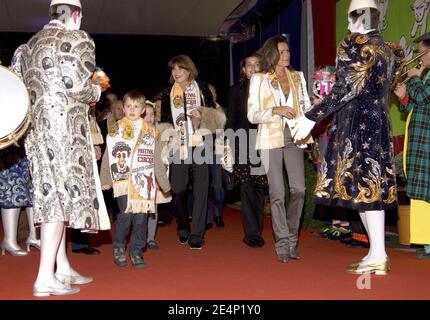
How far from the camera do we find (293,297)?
3.41 meters

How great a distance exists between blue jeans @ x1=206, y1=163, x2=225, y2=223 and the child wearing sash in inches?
61.2

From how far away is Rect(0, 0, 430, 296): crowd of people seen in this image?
3502mm

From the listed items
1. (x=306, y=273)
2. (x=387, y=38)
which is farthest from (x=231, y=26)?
(x=306, y=273)

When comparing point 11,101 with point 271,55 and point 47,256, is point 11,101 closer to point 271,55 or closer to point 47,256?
point 47,256

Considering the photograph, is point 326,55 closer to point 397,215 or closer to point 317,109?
point 397,215

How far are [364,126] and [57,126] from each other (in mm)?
1887

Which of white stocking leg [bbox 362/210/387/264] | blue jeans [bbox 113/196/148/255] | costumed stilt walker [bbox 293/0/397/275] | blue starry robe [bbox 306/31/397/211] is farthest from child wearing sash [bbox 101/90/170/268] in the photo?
white stocking leg [bbox 362/210/387/264]

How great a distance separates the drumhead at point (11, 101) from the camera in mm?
3213

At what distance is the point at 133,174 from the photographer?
4.53 meters

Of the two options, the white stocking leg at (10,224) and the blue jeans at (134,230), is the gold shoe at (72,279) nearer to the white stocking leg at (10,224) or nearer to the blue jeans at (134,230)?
the blue jeans at (134,230)

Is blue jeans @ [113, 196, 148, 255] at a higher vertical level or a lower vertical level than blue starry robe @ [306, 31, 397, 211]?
lower

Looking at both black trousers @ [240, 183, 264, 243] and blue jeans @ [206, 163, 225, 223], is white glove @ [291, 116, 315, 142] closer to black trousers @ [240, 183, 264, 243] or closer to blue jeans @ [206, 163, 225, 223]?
black trousers @ [240, 183, 264, 243]

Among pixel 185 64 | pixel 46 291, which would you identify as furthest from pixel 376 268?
pixel 185 64

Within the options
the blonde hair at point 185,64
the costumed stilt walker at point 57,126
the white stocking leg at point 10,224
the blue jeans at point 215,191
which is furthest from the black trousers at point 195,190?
the costumed stilt walker at point 57,126
